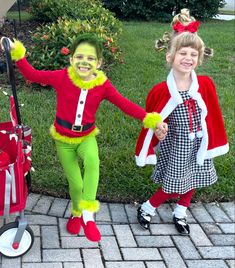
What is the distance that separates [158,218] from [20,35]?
6123 millimetres

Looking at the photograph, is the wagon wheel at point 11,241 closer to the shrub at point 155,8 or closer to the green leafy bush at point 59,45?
the green leafy bush at point 59,45

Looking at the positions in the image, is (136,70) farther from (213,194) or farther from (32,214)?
(32,214)

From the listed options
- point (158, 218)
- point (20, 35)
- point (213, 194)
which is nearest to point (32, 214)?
point (158, 218)

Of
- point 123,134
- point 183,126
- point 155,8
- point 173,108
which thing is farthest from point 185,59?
point 155,8

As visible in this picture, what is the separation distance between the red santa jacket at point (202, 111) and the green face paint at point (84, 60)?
0.52 m

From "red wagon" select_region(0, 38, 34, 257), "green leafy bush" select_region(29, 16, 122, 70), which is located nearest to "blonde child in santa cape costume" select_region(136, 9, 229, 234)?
"red wagon" select_region(0, 38, 34, 257)

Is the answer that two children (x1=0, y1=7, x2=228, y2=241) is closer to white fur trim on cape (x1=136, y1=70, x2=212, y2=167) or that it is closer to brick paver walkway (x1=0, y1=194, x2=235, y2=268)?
white fur trim on cape (x1=136, y1=70, x2=212, y2=167)

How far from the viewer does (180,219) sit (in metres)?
3.37

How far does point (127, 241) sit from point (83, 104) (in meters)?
1.04

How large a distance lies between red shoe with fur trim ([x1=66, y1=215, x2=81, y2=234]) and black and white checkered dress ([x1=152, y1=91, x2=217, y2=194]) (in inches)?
25.8

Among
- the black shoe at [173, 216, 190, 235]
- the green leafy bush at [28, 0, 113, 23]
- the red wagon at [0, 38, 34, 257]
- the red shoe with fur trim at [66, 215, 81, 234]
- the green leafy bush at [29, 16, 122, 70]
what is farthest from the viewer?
the green leafy bush at [28, 0, 113, 23]

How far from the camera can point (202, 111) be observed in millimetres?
3031

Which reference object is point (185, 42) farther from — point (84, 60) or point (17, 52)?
point (17, 52)

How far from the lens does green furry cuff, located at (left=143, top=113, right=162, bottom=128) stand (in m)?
2.84
